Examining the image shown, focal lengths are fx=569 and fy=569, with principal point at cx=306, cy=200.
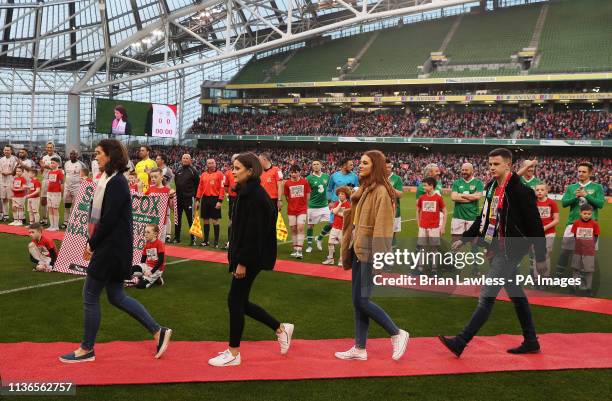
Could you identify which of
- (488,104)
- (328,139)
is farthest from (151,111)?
(488,104)

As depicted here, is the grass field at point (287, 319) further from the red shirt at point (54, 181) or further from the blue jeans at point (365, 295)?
the red shirt at point (54, 181)

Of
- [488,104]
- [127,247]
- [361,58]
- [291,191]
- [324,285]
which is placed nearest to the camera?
[127,247]

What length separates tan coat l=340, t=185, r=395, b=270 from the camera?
4766mm

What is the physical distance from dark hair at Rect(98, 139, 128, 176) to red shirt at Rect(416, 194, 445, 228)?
5627 mm

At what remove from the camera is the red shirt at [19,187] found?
13891mm

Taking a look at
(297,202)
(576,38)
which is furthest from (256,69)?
(297,202)

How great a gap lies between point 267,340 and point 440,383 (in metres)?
1.84

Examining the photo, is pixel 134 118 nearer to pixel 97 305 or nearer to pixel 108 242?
pixel 97 305

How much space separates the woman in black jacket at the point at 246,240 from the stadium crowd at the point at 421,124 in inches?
1515

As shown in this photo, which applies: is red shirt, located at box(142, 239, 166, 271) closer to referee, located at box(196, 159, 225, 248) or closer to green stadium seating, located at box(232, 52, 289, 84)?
referee, located at box(196, 159, 225, 248)

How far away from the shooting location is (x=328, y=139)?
46.0m

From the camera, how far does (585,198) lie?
8258mm

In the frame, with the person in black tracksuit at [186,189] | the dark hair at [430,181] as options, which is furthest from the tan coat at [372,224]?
the person in black tracksuit at [186,189]

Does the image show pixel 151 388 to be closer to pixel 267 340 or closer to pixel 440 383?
pixel 267 340
